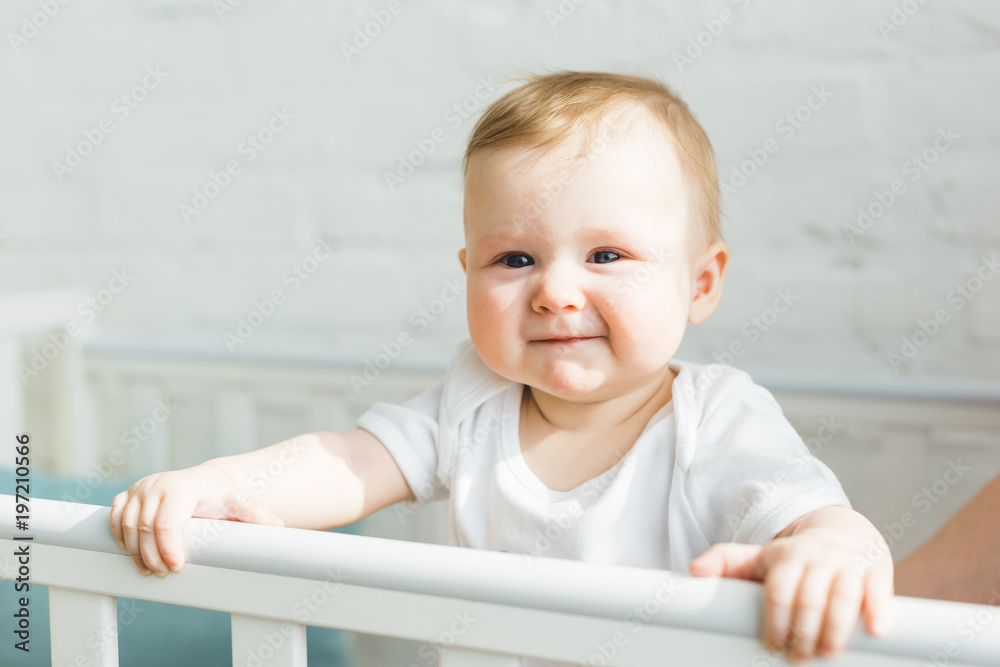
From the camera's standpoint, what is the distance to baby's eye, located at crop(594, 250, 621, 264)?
63 cm

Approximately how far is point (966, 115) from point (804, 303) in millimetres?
279

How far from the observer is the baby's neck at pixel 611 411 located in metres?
0.72

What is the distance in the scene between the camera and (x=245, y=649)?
18.8 inches

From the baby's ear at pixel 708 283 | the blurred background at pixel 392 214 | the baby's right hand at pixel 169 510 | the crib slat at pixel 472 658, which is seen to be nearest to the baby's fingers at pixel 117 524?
the baby's right hand at pixel 169 510

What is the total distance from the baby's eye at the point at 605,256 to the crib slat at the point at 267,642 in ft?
1.04


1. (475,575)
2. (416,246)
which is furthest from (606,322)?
(416,246)

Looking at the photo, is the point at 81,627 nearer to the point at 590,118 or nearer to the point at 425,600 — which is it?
the point at 425,600

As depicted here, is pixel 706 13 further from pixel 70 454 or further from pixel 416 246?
pixel 70 454

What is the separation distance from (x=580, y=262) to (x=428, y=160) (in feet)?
2.20

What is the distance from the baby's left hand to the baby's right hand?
0.29m

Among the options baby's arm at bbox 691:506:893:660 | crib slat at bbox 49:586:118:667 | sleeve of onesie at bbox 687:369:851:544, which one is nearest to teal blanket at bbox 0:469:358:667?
crib slat at bbox 49:586:118:667

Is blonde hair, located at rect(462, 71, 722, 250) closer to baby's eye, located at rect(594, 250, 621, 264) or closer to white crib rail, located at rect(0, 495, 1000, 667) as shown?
baby's eye, located at rect(594, 250, 621, 264)

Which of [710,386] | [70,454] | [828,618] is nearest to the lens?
[828,618]

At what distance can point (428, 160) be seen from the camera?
1248mm
